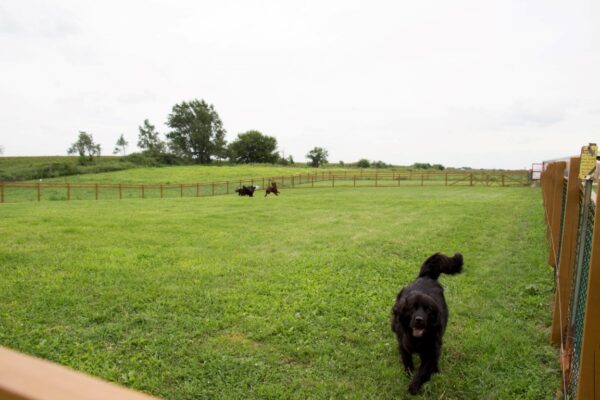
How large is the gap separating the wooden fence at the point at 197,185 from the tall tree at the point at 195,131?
4799 cm

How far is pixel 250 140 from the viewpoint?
93.9 metres

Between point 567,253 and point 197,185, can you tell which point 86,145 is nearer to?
point 197,185

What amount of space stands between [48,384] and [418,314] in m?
3.29

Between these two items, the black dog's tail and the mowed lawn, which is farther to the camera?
the black dog's tail

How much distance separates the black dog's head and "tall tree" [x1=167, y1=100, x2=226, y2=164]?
280ft

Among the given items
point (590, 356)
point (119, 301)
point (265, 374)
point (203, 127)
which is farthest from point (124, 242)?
point (203, 127)

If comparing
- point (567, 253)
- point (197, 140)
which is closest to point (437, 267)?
point (567, 253)

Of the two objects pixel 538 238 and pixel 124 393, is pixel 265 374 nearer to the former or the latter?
pixel 124 393

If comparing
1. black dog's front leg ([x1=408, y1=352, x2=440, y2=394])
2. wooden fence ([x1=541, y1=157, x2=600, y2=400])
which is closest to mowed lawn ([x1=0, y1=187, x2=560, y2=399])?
black dog's front leg ([x1=408, y1=352, x2=440, y2=394])

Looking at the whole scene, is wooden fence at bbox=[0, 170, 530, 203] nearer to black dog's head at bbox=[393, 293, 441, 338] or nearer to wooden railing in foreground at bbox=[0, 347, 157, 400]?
black dog's head at bbox=[393, 293, 441, 338]

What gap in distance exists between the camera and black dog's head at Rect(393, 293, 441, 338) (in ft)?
11.4

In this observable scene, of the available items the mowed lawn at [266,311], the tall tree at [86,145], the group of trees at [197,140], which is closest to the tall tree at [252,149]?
the group of trees at [197,140]

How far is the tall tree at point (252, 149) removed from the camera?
93812mm

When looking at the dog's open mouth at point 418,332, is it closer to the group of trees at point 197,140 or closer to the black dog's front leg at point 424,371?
the black dog's front leg at point 424,371
